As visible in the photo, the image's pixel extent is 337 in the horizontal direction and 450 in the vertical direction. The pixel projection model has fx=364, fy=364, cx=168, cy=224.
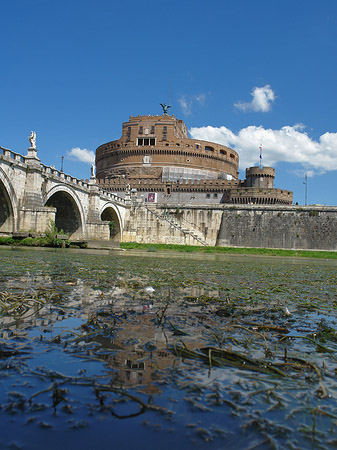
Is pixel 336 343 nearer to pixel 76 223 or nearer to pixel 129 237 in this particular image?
pixel 76 223

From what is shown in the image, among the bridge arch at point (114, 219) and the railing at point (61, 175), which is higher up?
the railing at point (61, 175)

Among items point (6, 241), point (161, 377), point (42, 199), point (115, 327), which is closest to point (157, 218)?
point (42, 199)

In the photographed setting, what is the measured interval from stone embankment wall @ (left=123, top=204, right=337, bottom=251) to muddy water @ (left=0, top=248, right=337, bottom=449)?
1551 inches

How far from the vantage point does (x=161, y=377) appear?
7.37ft

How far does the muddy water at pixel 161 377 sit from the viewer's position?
1636mm

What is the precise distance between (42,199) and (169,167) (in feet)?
135

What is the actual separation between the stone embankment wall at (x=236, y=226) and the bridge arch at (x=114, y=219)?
103 cm

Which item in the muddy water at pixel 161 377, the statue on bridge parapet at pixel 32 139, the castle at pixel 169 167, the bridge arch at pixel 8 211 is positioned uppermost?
the castle at pixel 169 167

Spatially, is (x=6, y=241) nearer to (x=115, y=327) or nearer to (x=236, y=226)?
(x=115, y=327)

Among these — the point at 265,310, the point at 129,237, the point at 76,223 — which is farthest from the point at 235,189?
the point at 265,310

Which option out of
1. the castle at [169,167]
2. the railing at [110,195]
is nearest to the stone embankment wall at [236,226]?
the railing at [110,195]

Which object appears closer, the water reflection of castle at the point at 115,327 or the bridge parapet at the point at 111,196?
the water reflection of castle at the point at 115,327

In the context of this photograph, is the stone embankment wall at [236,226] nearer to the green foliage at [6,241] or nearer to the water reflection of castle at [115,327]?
the green foliage at [6,241]

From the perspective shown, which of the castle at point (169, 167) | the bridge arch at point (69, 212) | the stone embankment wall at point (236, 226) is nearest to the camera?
the bridge arch at point (69, 212)
